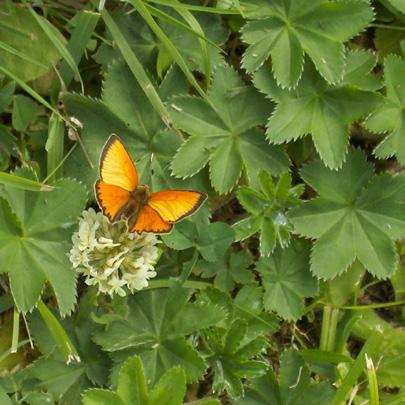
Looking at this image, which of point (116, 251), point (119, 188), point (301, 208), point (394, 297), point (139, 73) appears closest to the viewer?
point (119, 188)

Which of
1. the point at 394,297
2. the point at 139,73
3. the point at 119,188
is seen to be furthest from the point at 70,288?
the point at 394,297

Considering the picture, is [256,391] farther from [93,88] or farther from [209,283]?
[93,88]

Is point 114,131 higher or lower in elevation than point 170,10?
lower

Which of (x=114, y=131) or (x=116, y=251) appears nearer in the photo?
(x=116, y=251)

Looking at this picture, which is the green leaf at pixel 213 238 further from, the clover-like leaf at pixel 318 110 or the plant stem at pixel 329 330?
the plant stem at pixel 329 330

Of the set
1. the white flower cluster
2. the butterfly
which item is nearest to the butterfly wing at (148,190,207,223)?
the butterfly

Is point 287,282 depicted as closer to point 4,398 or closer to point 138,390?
point 138,390

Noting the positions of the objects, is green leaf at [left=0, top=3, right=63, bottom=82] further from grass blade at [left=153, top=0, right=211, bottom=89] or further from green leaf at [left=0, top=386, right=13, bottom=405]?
green leaf at [left=0, top=386, right=13, bottom=405]

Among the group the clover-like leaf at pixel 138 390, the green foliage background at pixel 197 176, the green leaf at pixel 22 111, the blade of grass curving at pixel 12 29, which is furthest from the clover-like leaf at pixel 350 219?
the blade of grass curving at pixel 12 29
